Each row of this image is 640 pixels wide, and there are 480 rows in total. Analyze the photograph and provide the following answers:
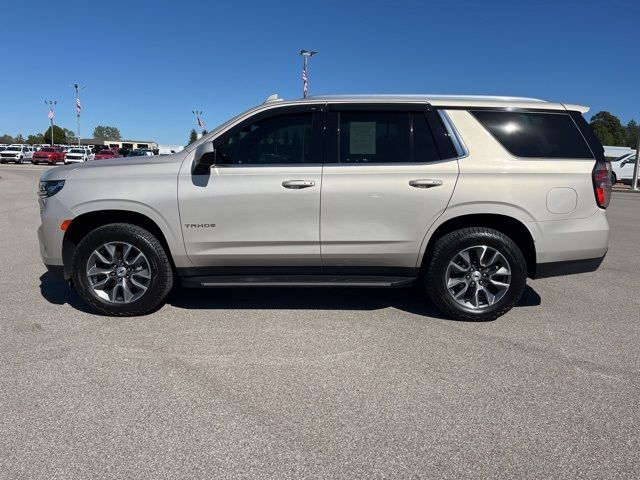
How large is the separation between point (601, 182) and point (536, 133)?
702 millimetres

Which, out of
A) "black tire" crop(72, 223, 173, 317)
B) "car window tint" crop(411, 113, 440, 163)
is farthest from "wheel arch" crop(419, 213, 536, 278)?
"black tire" crop(72, 223, 173, 317)

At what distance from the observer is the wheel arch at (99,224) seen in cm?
416

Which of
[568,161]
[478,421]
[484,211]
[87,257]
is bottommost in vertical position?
[478,421]

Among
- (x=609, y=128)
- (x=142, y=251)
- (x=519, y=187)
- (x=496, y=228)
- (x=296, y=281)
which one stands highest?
(x=609, y=128)

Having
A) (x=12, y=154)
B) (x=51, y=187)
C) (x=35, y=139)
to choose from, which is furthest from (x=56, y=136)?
(x=51, y=187)

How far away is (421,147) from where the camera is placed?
4105mm

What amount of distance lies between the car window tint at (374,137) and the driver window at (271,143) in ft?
1.09

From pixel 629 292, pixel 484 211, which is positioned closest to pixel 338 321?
pixel 484 211

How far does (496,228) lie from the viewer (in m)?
4.27

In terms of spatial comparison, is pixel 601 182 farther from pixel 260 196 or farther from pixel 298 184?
pixel 260 196

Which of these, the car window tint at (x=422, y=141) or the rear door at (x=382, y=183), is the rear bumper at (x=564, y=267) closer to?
the rear door at (x=382, y=183)

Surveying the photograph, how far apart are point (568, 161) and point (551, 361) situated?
1.76 m

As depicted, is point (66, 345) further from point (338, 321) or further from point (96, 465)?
point (338, 321)

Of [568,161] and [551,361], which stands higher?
[568,161]
